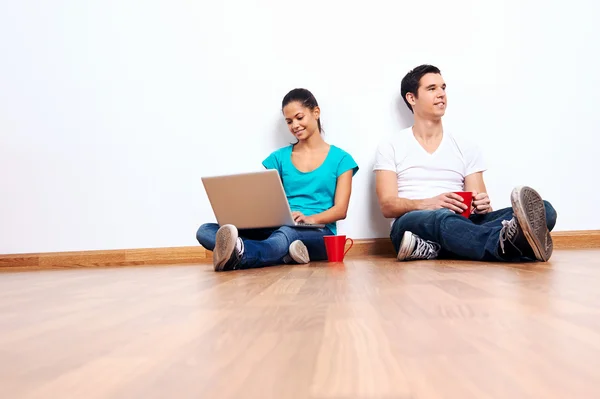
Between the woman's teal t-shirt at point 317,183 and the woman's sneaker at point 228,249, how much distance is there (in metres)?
0.68

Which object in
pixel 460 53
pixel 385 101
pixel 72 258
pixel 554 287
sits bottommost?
pixel 72 258

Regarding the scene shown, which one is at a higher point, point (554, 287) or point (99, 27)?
point (99, 27)

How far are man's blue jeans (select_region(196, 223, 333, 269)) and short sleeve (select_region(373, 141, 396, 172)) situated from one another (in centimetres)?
35

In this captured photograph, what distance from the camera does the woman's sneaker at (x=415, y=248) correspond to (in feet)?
7.16

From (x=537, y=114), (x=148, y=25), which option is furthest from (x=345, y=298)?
(x=148, y=25)

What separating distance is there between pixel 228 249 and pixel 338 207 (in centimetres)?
75

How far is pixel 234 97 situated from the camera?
2984 mm

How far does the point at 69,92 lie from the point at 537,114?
2206 millimetres

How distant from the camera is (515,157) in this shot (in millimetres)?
2895

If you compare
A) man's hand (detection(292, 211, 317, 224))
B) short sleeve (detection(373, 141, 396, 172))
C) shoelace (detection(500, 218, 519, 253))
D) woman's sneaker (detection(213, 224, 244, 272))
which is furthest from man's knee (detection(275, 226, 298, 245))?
shoelace (detection(500, 218, 519, 253))

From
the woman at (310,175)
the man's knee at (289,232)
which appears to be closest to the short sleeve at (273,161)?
the woman at (310,175)

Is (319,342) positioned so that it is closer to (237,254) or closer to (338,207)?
(237,254)

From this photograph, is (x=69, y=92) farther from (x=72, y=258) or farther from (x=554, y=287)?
(x=554, y=287)

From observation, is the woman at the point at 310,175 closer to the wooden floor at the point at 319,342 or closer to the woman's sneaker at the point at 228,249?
the woman's sneaker at the point at 228,249
